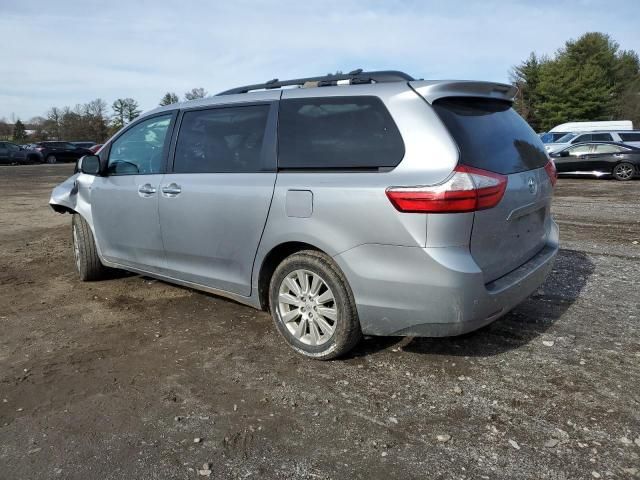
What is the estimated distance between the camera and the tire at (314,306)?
11.0ft

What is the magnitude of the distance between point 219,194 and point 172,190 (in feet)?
1.83

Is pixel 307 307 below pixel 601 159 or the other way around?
below

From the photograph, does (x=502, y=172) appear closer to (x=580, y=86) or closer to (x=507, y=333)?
(x=507, y=333)

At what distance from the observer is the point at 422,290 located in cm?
301

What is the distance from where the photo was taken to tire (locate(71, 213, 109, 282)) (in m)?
5.37

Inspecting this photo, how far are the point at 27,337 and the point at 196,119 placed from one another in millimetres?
2137

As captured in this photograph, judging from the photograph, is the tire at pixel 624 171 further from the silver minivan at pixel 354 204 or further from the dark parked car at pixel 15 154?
the dark parked car at pixel 15 154

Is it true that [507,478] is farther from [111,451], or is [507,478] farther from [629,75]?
[629,75]

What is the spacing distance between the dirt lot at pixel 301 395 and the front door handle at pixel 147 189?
1038 millimetres

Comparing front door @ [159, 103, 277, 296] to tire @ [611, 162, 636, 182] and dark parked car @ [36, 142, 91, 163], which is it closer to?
tire @ [611, 162, 636, 182]

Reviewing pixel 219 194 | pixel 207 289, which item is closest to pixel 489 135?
pixel 219 194

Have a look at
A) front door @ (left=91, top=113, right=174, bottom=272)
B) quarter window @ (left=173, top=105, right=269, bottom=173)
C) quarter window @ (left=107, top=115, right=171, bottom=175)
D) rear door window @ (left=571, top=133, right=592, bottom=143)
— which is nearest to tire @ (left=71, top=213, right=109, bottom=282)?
front door @ (left=91, top=113, right=174, bottom=272)

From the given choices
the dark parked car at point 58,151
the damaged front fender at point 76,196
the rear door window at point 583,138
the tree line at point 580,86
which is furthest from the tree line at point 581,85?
the damaged front fender at point 76,196

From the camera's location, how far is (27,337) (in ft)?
13.4
